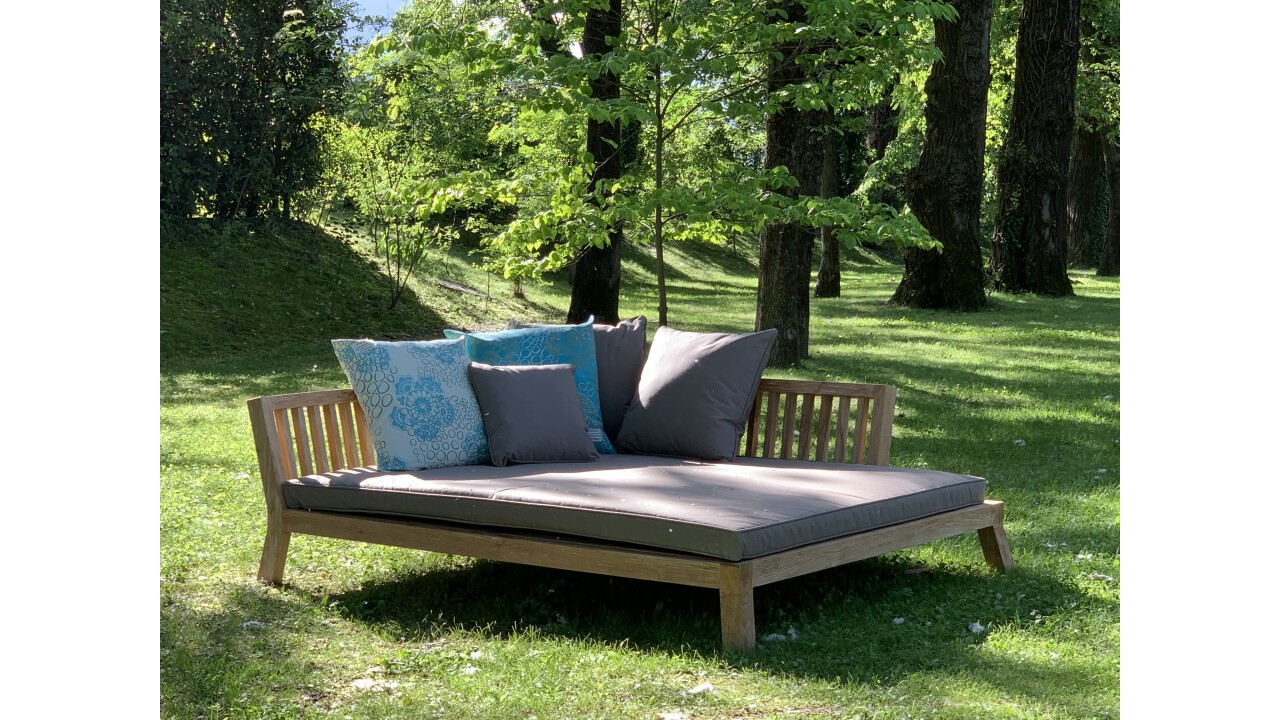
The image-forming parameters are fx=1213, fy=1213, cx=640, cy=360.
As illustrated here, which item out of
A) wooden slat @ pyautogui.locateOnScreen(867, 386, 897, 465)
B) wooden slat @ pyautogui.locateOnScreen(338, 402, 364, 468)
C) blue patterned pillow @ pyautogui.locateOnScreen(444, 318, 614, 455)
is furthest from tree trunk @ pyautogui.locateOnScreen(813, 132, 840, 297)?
wooden slat @ pyautogui.locateOnScreen(338, 402, 364, 468)

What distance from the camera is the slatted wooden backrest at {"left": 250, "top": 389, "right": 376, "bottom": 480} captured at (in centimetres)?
508

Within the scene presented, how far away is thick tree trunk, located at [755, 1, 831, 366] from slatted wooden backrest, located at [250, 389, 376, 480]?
4.99 metres

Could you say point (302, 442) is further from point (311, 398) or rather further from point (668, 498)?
Answer: point (668, 498)

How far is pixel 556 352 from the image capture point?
5.69m

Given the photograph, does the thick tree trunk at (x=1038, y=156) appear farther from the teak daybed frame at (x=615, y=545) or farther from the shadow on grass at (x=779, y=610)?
the shadow on grass at (x=779, y=610)

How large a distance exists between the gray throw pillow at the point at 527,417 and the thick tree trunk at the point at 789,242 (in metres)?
4.63

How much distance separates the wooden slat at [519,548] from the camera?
13.5 feet

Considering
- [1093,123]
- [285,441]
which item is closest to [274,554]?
[285,441]

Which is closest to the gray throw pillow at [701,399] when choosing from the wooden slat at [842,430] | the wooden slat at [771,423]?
the wooden slat at [771,423]
